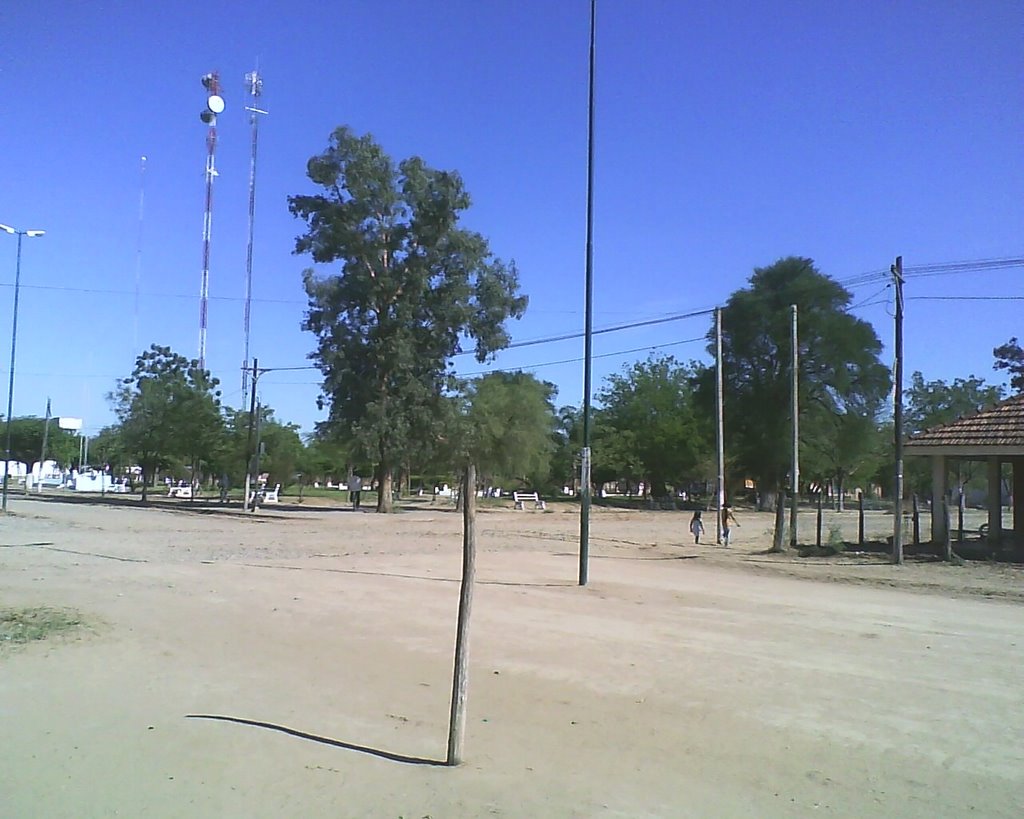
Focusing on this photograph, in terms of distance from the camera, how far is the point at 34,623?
1233 centimetres

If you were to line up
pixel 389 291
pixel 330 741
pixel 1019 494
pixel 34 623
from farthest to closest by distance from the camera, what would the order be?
1. pixel 389 291
2. pixel 1019 494
3. pixel 34 623
4. pixel 330 741

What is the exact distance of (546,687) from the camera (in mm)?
9703

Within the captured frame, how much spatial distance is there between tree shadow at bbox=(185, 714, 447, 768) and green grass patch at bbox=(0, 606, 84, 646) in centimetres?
444

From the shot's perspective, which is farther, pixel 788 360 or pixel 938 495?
pixel 788 360

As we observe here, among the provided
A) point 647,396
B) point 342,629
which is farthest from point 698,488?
point 342,629

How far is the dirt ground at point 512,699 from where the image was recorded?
640 cm

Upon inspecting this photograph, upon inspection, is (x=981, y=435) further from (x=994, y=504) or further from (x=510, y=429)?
(x=510, y=429)

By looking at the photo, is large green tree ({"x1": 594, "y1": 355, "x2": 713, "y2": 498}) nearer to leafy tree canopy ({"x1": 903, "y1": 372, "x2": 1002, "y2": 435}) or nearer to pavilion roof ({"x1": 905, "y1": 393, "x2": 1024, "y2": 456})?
leafy tree canopy ({"x1": 903, "y1": 372, "x2": 1002, "y2": 435})

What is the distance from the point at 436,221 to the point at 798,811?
4887 cm

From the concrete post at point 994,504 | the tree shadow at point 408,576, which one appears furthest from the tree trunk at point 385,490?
the concrete post at point 994,504

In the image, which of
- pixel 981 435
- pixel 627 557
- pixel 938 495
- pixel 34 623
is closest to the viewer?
pixel 34 623

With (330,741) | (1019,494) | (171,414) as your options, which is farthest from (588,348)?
(171,414)

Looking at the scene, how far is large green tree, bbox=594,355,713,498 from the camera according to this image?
275 feet

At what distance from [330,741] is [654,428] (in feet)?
263
